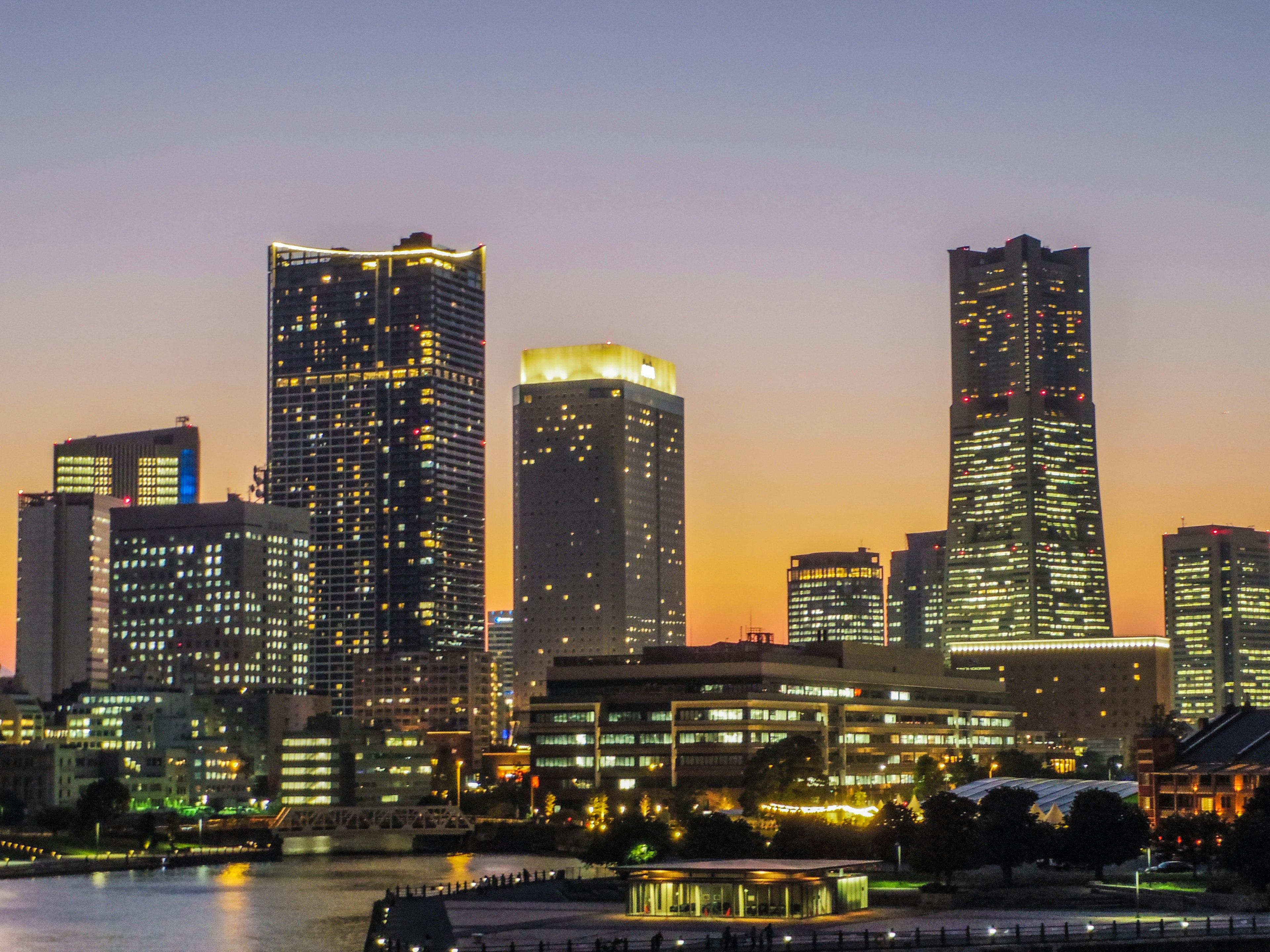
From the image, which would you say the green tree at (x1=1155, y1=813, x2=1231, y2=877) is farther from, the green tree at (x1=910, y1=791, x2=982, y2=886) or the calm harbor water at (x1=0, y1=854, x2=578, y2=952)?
A: the calm harbor water at (x1=0, y1=854, x2=578, y2=952)

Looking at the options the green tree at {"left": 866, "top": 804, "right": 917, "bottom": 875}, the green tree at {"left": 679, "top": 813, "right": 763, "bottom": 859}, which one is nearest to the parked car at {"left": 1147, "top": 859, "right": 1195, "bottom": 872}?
the green tree at {"left": 866, "top": 804, "right": 917, "bottom": 875}

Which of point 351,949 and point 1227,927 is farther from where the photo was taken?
point 351,949

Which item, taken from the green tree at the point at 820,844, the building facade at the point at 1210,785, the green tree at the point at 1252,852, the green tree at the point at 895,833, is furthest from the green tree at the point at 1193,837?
the green tree at the point at 820,844

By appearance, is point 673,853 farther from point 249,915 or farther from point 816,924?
point 816,924

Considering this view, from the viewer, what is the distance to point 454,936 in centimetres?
13312

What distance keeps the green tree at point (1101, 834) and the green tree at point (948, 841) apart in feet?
30.6

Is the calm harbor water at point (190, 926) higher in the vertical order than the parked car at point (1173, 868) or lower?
lower

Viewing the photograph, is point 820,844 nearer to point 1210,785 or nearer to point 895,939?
point 1210,785

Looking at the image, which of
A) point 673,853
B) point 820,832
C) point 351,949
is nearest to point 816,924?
point 351,949

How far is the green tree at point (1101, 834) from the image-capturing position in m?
163

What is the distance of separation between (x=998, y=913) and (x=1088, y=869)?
1255 inches

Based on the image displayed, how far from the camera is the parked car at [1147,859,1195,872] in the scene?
166125 mm

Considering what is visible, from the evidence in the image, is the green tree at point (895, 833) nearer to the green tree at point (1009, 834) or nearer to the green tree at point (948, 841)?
the green tree at point (1009, 834)

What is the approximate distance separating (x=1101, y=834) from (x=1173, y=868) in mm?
9313
